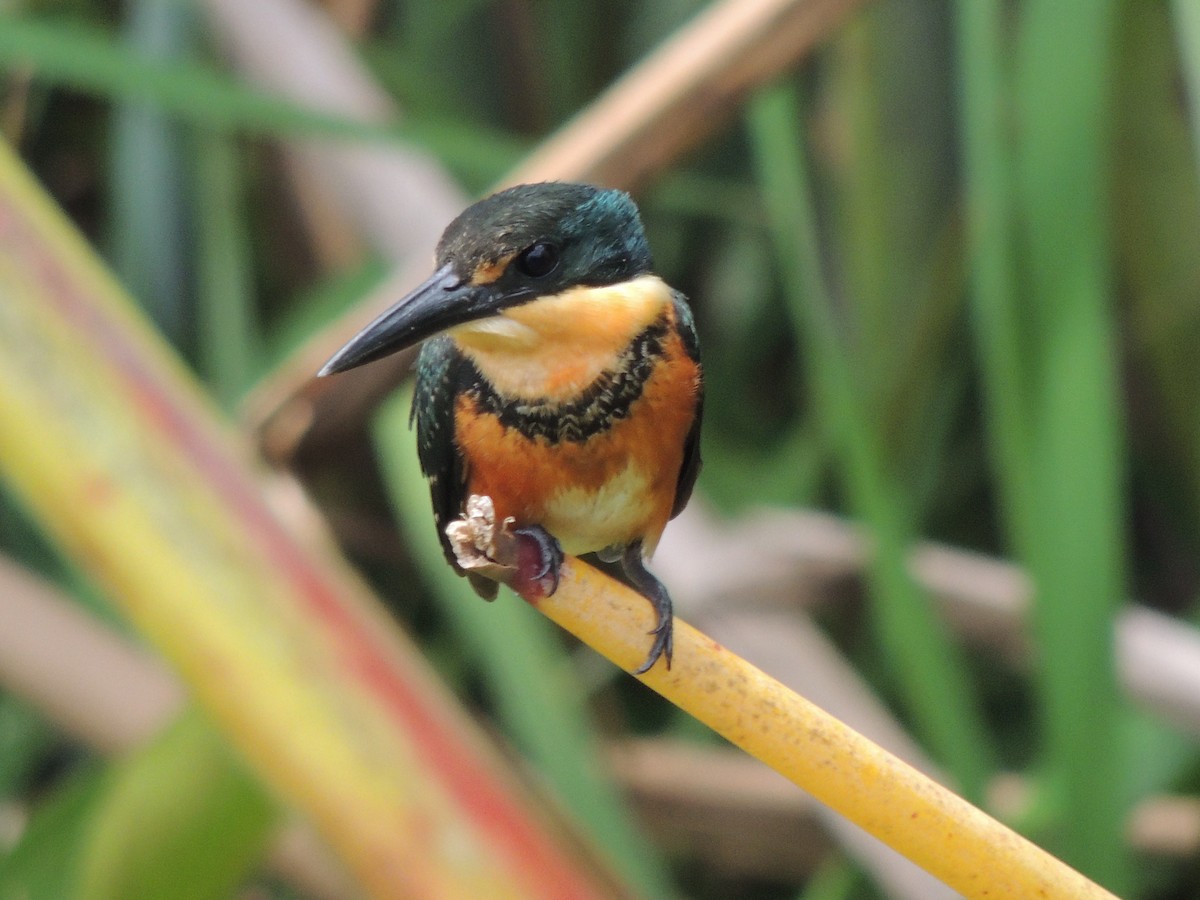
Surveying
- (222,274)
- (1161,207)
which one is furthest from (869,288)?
(222,274)

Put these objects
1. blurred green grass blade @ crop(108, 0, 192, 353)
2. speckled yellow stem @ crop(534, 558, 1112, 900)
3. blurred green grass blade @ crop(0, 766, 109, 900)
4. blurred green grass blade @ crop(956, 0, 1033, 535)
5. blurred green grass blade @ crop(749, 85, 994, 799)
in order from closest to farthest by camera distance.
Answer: speckled yellow stem @ crop(534, 558, 1112, 900) → blurred green grass blade @ crop(0, 766, 109, 900) → blurred green grass blade @ crop(956, 0, 1033, 535) → blurred green grass blade @ crop(749, 85, 994, 799) → blurred green grass blade @ crop(108, 0, 192, 353)

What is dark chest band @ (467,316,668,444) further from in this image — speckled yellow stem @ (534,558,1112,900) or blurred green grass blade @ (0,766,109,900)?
blurred green grass blade @ (0,766,109,900)

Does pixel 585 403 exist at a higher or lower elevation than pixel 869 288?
higher

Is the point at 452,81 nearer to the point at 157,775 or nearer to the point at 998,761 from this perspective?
the point at 998,761

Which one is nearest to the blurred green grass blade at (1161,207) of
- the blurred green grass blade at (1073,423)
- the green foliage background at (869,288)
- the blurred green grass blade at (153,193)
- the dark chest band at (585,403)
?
the green foliage background at (869,288)

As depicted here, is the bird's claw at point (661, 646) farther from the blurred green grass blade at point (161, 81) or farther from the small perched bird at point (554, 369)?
the blurred green grass blade at point (161, 81)

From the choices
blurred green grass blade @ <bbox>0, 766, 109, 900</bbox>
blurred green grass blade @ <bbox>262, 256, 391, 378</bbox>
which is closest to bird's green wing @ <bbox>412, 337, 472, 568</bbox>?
blurred green grass blade @ <bbox>0, 766, 109, 900</bbox>

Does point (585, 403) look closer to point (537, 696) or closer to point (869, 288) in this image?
point (537, 696)
